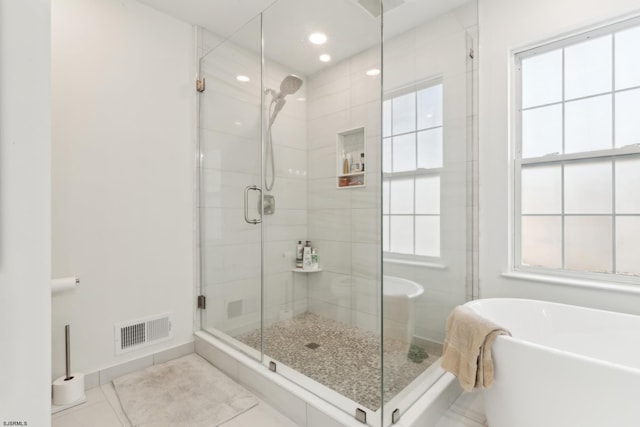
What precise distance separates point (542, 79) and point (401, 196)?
129cm

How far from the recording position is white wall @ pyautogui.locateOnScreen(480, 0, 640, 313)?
183 centimetres

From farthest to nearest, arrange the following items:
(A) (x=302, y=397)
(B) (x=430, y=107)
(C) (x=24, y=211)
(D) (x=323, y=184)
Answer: (D) (x=323, y=184) < (B) (x=430, y=107) < (A) (x=302, y=397) < (C) (x=24, y=211)

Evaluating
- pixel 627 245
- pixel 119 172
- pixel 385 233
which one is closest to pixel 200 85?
pixel 119 172

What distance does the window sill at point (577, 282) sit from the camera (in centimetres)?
161

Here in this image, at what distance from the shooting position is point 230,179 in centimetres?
230

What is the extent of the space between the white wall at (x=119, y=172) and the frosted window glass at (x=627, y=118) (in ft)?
9.21

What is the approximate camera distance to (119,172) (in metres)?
1.97

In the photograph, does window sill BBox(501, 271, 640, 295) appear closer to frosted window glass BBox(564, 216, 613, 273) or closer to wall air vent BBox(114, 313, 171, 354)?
frosted window glass BBox(564, 216, 613, 273)

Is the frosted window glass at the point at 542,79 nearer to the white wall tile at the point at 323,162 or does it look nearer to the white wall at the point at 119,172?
the white wall tile at the point at 323,162

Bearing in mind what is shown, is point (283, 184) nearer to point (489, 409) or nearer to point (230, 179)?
point (230, 179)

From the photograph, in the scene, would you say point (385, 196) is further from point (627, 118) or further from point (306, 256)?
point (627, 118)

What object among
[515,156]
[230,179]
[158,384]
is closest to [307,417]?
[158,384]

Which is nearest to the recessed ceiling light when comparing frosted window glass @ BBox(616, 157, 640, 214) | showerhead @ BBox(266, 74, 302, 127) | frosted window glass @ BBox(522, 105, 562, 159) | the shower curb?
showerhead @ BBox(266, 74, 302, 127)

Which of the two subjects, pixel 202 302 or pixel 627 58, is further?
pixel 202 302
